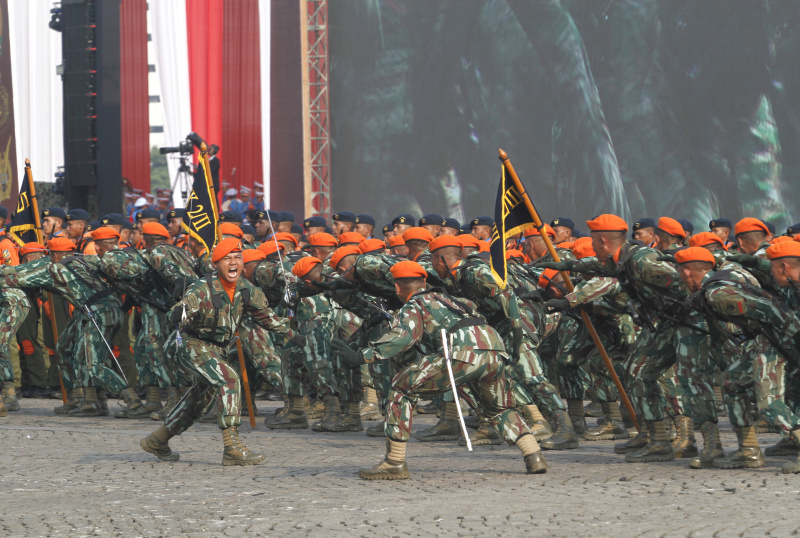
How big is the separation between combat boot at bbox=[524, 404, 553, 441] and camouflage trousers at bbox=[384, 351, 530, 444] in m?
1.62

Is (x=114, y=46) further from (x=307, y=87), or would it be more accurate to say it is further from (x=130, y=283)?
(x=130, y=283)

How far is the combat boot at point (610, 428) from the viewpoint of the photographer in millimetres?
9680

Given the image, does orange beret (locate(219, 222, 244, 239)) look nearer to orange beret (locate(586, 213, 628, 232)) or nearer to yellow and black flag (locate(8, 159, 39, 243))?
yellow and black flag (locate(8, 159, 39, 243))

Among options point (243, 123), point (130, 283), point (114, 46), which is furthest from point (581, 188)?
point (130, 283)

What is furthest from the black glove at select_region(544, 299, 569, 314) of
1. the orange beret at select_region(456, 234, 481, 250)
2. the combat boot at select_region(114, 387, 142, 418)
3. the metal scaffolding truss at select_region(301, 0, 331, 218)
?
the metal scaffolding truss at select_region(301, 0, 331, 218)

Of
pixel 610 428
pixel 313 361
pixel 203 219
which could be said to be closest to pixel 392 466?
pixel 610 428

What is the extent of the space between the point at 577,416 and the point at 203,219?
4.31 metres

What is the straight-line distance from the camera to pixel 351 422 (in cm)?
1065

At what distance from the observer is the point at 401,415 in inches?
295

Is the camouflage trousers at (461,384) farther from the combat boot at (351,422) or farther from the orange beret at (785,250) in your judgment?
the combat boot at (351,422)

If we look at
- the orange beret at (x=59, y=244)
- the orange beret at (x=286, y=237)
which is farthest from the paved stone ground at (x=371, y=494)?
the orange beret at (x=286, y=237)

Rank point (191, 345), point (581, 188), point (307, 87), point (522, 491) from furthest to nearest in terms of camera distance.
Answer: point (307, 87), point (581, 188), point (191, 345), point (522, 491)

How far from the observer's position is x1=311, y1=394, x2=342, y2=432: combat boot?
10734 millimetres

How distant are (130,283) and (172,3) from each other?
13.0 m
